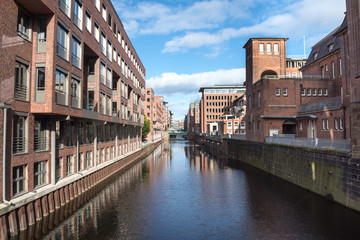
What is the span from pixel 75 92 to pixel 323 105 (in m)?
32.6

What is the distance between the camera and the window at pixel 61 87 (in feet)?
63.7

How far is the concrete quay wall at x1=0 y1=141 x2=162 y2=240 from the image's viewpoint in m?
13.8

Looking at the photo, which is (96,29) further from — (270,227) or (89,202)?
(270,227)

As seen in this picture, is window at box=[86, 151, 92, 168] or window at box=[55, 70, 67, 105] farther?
window at box=[86, 151, 92, 168]

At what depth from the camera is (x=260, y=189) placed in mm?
26531

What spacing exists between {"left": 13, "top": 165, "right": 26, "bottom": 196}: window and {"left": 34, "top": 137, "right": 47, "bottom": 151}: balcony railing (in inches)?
75.6

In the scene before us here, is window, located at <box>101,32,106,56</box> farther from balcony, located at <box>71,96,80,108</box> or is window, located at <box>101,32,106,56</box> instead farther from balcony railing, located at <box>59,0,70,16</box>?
balcony, located at <box>71,96,80,108</box>

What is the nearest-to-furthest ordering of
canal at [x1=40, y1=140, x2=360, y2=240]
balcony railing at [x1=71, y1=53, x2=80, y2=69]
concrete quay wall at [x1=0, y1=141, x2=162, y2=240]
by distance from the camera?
1. concrete quay wall at [x1=0, y1=141, x2=162, y2=240]
2. canal at [x1=40, y1=140, x2=360, y2=240]
3. balcony railing at [x1=71, y1=53, x2=80, y2=69]

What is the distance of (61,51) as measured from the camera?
20.0 metres

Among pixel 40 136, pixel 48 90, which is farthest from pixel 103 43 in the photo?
pixel 40 136

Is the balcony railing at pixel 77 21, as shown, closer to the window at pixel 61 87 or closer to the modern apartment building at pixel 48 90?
the modern apartment building at pixel 48 90

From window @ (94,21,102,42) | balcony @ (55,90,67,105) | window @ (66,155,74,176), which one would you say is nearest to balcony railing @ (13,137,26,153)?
balcony @ (55,90,67,105)

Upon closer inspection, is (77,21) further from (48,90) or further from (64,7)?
(48,90)

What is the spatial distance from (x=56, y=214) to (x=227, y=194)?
15.0 metres
